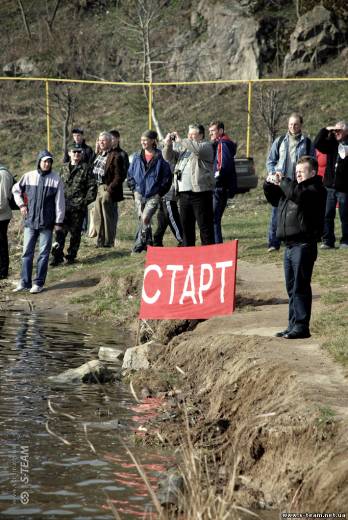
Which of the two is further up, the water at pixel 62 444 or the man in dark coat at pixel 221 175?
the man in dark coat at pixel 221 175

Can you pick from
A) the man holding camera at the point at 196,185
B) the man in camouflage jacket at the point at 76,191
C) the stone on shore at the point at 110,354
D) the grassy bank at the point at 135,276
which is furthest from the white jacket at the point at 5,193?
the stone on shore at the point at 110,354

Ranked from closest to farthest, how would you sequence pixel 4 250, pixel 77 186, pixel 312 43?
1. pixel 4 250
2. pixel 77 186
3. pixel 312 43

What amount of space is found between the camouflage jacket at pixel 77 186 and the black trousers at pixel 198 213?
3466 mm

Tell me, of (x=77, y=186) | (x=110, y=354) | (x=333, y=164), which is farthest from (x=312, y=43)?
(x=110, y=354)

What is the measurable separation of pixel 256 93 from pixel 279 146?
1721 centimetres

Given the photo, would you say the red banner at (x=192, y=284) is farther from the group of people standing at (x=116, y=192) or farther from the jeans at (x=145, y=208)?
the jeans at (x=145, y=208)

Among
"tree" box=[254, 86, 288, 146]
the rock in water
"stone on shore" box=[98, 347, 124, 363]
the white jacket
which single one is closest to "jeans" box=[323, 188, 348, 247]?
the white jacket

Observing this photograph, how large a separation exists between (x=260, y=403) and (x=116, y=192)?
977cm

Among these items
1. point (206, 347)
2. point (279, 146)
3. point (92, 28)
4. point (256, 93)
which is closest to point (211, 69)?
point (256, 93)

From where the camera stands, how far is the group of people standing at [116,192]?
15.4 metres

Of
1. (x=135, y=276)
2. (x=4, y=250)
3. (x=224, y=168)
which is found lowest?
(x=135, y=276)

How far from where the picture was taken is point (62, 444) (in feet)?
30.4

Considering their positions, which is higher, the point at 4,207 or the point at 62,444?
the point at 4,207

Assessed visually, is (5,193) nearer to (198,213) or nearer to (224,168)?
(224,168)
